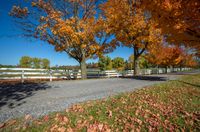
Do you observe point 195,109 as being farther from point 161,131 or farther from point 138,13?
point 138,13

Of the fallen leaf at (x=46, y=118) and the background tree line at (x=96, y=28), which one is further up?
the background tree line at (x=96, y=28)

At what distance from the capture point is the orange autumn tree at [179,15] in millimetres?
6797

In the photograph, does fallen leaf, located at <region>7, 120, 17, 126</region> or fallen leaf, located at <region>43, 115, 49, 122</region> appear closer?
fallen leaf, located at <region>7, 120, 17, 126</region>

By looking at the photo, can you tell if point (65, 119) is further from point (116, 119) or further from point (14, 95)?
point (14, 95)

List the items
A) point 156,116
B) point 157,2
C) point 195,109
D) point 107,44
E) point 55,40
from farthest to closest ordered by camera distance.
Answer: point 107,44 < point 55,40 < point 157,2 < point 195,109 < point 156,116

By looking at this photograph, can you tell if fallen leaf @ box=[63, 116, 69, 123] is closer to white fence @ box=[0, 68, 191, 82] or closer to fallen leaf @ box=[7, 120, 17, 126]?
fallen leaf @ box=[7, 120, 17, 126]

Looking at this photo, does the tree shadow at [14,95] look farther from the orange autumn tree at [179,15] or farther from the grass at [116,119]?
the orange autumn tree at [179,15]

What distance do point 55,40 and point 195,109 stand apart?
41.1 ft

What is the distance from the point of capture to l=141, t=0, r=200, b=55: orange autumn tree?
22.3 ft

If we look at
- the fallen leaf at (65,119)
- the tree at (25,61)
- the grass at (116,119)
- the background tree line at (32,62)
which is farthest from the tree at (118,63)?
the fallen leaf at (65,119)

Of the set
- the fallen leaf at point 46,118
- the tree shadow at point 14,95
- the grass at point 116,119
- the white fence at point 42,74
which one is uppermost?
the white fence at point 42,74

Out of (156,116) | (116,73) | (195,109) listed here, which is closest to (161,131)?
(156,116)

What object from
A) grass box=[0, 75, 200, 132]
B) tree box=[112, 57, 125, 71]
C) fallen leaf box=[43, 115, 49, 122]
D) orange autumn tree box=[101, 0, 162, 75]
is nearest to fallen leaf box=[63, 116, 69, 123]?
grass box=[0, 75, 200, 132]

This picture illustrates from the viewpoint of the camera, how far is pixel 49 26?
1354cm
